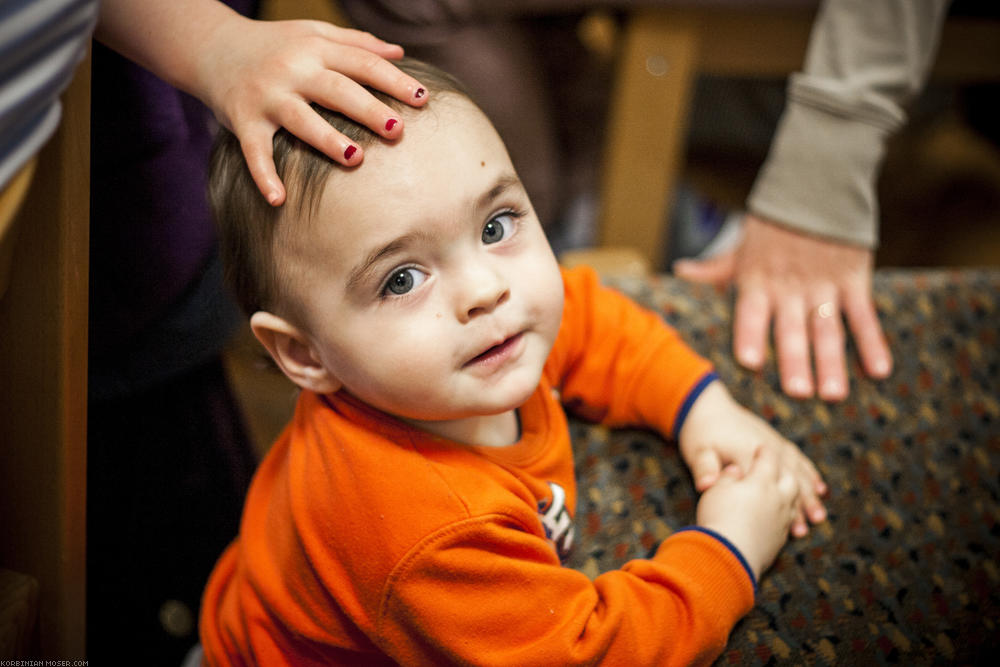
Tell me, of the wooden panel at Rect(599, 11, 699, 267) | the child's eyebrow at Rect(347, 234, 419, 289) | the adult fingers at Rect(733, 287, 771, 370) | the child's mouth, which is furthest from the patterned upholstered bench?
the wooden panel at Rect(599, 11, 699, 267)

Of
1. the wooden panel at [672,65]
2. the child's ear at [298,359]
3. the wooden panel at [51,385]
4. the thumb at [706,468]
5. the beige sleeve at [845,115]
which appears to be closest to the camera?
the wooden panel at [51,385]

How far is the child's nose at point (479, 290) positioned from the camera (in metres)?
0.56

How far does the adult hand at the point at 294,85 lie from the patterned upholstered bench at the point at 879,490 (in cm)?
40

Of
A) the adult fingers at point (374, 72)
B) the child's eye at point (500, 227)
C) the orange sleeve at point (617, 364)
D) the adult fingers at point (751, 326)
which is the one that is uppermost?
the adult fingers at point (374, 72)

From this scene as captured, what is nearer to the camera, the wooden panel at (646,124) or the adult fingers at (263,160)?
the adult fingers at (263,160)

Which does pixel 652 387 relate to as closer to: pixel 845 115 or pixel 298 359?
pixel 298 359

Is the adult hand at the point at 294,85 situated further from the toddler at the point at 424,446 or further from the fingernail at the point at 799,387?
the fingernail at the point at 799,387

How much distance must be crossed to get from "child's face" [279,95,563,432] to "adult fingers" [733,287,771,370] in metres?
0.35

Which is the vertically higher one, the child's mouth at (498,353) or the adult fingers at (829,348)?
the child's mouth at (498,353)

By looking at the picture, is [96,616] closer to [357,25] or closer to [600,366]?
[600,366]

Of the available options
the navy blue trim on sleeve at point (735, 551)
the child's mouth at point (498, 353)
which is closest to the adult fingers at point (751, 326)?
the navy blue trim on sleeve at point (735, 551)

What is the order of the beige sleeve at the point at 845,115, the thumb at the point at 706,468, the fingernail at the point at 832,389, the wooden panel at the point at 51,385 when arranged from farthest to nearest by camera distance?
the beige sleeve at the point at 845,115 < the fingernail at the point at 832,389 < the thumb at the point at 706,468 < the wooden panel at the point at 51,385

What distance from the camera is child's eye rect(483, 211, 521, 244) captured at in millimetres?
606

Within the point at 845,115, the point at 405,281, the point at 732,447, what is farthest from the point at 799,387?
the point at 405,281
